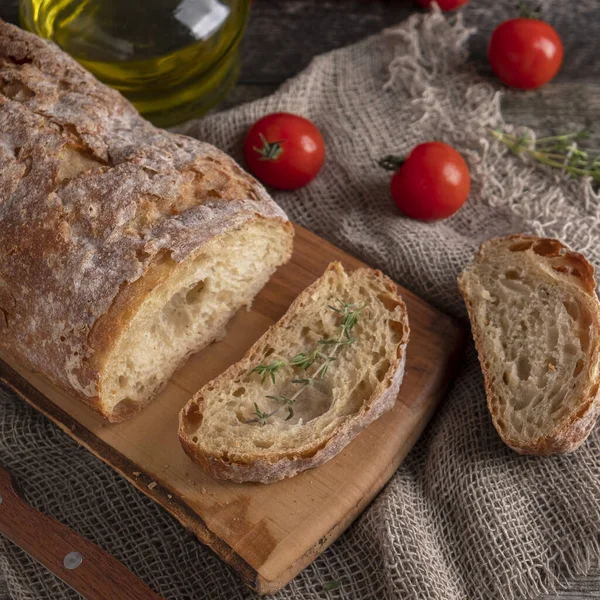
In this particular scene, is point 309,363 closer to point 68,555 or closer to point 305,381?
point 305,381

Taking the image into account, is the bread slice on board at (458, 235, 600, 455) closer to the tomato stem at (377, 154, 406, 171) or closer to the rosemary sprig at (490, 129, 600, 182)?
the tomato stem at (377, 154, 406, 171)

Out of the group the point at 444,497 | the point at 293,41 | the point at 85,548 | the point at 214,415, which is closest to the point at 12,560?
the point at 85,548

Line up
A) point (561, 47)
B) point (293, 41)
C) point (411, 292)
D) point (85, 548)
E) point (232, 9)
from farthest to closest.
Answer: point (293, 41)
point (561, 47)
point (232, 9)
point (411, 292)
point (85, 548)

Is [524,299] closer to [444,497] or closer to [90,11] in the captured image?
[444,497]

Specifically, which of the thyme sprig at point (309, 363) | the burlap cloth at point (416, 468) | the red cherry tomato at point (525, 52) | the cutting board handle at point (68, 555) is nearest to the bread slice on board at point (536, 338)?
the burlap cloth at point (416, 468)

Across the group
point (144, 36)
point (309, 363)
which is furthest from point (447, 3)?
point (309, 363)

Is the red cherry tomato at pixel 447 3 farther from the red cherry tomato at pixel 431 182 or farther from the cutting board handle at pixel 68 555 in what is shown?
the cutting board handle at pixel 68 555

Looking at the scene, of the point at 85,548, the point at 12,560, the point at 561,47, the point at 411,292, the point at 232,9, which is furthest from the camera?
the point at 561,47
